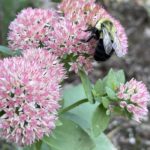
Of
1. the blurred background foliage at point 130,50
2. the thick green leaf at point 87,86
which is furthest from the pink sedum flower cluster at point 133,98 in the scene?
the blurred background foliage at point 130,50

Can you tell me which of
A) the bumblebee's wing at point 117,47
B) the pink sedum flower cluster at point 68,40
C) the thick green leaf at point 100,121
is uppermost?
the pink sedum flower cluster at point 68,40

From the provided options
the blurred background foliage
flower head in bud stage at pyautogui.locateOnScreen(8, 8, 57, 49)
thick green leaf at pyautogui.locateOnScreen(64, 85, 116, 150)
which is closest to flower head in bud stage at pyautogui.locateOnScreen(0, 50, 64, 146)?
flower head in bud stage at pyautogui.locateOnScreen(8, 8, 57, 49)

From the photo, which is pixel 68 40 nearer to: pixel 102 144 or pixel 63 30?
pixel 63 30

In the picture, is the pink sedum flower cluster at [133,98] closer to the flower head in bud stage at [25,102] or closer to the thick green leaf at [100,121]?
the thick green leaf at [100,121]

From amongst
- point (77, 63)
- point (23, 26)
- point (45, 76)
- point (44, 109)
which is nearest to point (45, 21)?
point (23, 26)

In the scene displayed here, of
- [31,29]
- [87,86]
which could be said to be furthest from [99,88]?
[31,29]

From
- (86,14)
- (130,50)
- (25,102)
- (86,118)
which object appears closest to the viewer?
(25,102)
